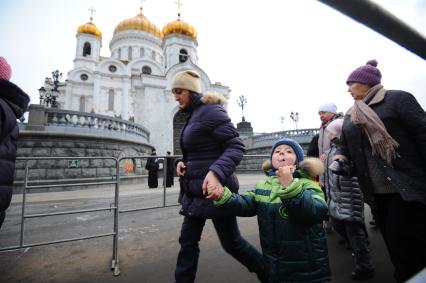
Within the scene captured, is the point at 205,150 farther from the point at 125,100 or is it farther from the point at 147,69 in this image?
the point at 147,69

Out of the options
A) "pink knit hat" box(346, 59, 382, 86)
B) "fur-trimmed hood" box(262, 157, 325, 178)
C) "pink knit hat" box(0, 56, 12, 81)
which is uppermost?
"pink knit hat" box(0, 56, 12, 81)

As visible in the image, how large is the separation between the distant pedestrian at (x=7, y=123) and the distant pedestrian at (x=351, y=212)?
290 cm

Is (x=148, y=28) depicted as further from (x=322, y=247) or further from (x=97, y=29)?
(x=322, y=247)

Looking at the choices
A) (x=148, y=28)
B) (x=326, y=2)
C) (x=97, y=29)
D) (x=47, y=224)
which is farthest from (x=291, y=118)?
(x=326, y=2)

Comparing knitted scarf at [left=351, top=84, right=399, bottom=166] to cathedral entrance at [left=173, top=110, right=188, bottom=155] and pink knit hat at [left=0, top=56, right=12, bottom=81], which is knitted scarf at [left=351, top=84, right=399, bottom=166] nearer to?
pink knit hat at [left=0, top=56, right=12, bottom=81]

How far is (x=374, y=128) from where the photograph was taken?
191 cm

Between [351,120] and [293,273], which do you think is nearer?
[293,273]

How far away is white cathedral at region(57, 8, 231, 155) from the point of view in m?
26.3

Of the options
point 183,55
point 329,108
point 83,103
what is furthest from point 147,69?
point 329,108

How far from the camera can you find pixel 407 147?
73.4 inches

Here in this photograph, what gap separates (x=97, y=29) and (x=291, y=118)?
33.3 m

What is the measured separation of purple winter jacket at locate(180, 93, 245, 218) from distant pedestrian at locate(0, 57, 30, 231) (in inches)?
54.9

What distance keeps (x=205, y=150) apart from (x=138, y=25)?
139 ft

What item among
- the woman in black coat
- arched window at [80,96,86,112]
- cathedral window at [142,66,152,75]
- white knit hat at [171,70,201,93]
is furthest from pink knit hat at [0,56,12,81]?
cathedral window at [142,66,152,75]
